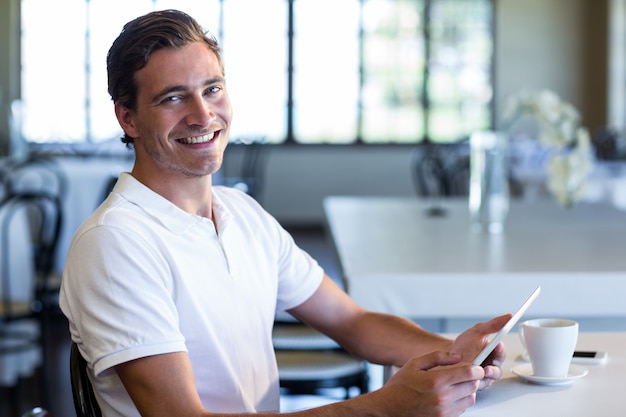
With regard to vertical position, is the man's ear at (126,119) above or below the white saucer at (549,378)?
above

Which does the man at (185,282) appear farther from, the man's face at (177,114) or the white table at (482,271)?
the white table at (482,271)

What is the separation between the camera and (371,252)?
247 centimetres

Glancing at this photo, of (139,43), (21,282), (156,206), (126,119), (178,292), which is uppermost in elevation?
(139,43)

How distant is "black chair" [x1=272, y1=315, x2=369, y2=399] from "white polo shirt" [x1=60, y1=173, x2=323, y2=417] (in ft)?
2.26

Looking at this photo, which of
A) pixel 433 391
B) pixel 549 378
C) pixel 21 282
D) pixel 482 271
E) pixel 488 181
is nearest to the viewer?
pixel 433 391

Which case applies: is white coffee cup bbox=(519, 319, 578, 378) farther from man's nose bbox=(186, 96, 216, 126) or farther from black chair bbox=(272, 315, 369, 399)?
black chair bbox=(272, 315, 369, 399)

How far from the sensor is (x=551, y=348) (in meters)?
1.26

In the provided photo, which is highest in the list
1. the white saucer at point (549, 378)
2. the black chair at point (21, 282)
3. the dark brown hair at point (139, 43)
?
the dark brown hair at point (139, 43)

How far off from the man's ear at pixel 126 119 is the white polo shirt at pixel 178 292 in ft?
0.23

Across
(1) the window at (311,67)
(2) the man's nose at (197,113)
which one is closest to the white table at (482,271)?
(2) the man's nose at (197,113)

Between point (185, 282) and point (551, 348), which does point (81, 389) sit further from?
point (551, 348)

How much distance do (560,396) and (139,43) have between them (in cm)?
72

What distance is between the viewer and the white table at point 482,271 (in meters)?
2.09

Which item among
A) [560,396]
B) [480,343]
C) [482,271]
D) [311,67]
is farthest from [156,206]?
[311,67]
